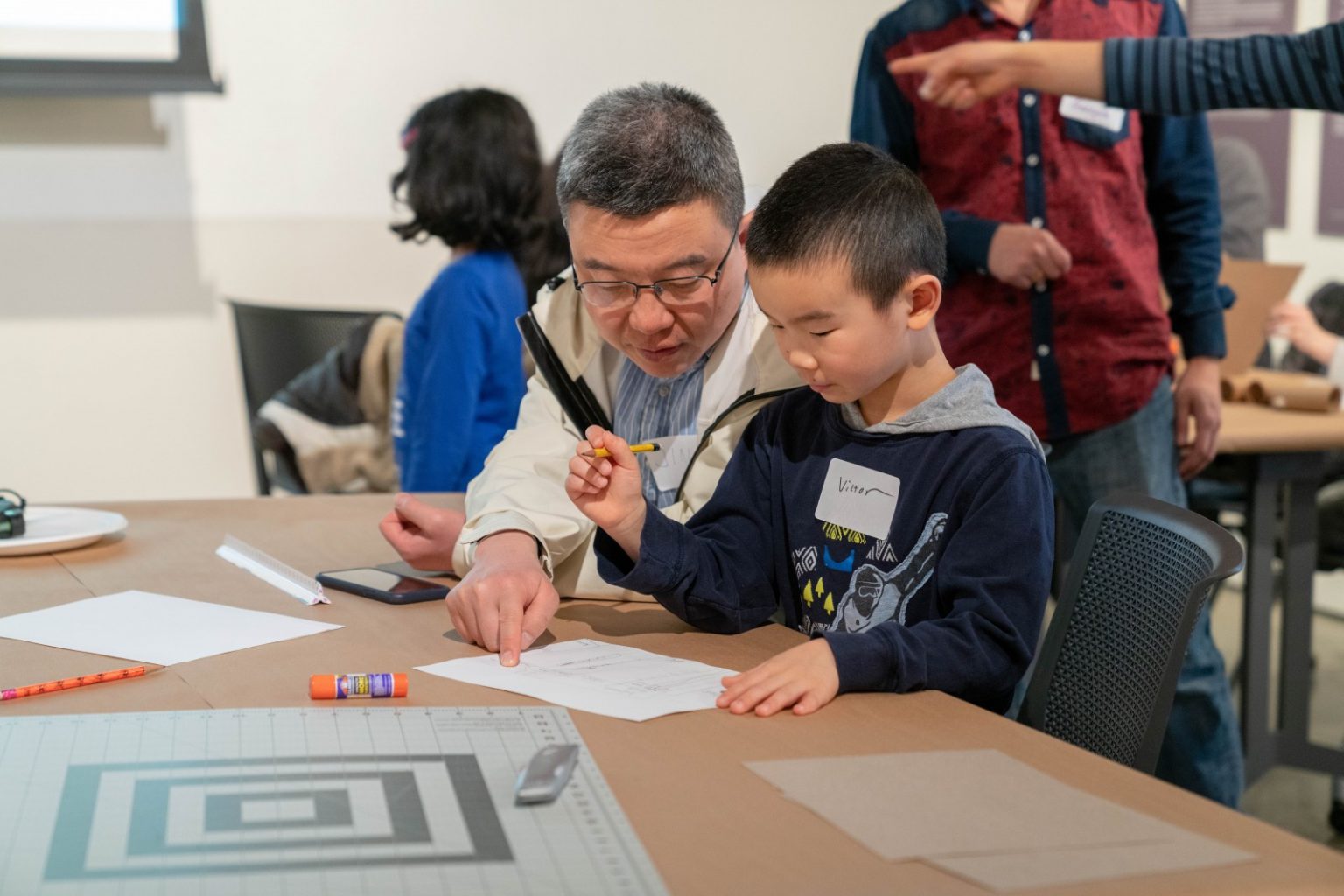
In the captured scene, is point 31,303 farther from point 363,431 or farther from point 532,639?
point 532,639

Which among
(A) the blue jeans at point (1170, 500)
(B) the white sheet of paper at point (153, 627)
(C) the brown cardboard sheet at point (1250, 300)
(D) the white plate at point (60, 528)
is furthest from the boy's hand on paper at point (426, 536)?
(C) the brown cardboard sheet at point (1250, 300)

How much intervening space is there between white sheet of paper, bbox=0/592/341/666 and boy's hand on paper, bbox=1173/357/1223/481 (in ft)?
4.86

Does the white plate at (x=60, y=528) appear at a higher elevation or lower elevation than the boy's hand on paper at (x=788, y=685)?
lower

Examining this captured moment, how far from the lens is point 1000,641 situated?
121cm

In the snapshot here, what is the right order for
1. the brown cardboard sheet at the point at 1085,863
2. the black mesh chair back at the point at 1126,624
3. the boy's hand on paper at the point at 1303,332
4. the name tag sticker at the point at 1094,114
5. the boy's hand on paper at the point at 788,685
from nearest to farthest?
1. the brown cardboard sheet at the point at 1085,863
2. the boy's hand on paper at the point at 788,685
3. the black mesh chair back at the point at 1126,624
4. the name tag sticker at the point at 1094,114
5. the boy's hand on paper at the point at 1303,332

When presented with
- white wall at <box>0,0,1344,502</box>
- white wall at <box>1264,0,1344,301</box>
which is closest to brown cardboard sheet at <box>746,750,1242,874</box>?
white wall at <box>0,0,1344,502</box>

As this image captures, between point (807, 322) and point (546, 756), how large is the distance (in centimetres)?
51

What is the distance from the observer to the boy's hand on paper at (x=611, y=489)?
4.21 feet

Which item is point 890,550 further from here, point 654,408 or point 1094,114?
point 1094,114

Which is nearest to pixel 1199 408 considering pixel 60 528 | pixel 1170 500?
pixel 1170 500

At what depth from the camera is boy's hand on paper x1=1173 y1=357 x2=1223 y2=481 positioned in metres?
2.22

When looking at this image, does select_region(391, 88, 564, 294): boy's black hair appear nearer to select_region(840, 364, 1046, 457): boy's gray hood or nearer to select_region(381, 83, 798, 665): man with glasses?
select_region(381, 83, 798, 665): man with glasses

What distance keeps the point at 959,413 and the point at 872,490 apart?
0.37ft

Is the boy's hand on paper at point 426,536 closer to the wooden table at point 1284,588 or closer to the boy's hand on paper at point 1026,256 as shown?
the boy's hand on paper at point 1026,256
